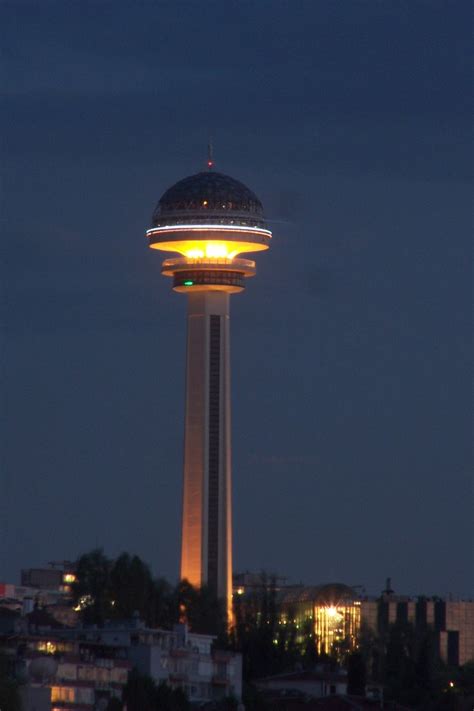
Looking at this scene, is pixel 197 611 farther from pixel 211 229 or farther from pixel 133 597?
pixel 211 229

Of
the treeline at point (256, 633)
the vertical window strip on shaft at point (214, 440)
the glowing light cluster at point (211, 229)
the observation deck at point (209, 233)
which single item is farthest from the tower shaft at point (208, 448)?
the treeline at point (256, 633)

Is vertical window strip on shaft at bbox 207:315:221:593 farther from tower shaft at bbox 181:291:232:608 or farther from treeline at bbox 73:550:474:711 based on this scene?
treeline at bbox 73:550:474:711

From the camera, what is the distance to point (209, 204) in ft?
527

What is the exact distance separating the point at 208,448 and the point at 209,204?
A: 13657 millimetres

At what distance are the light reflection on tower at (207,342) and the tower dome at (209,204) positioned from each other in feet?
0.18

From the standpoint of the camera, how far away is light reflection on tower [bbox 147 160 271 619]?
161 metres

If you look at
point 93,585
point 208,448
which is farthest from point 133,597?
point 208,448

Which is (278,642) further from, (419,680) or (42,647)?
(42,647)

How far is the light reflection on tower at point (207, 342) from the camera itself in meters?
161

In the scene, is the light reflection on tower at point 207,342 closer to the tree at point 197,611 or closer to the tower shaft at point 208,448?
the tower shaft at point 208,448

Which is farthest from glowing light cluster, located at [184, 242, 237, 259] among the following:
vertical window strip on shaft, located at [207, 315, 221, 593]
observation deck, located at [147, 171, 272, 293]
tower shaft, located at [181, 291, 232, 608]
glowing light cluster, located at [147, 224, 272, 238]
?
vertical window strip on shaft, located at [207, 315, 221, 593]

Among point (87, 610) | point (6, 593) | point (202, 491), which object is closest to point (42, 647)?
point (87, 610)

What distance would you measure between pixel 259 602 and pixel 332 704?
44.6 meters

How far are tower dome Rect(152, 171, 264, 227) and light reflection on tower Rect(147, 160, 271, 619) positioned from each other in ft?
0.18
